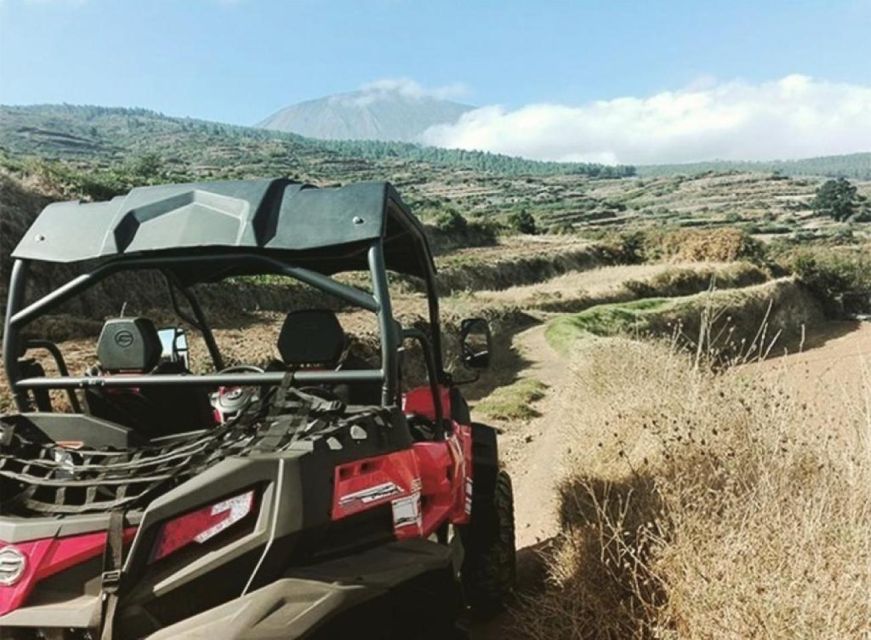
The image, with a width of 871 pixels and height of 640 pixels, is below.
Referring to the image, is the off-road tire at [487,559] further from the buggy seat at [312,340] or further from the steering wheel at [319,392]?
the buggy seat at [312,340]

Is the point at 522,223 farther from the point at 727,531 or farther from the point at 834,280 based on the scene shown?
Answer: the point at 727,531

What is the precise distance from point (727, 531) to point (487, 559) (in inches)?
60.4

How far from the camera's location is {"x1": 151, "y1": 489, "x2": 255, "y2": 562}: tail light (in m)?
2.21

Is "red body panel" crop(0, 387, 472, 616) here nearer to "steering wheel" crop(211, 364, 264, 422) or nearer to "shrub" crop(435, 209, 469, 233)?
"steering wheel" crop(211, 364, 264, 422)

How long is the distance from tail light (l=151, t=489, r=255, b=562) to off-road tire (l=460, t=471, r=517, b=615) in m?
2.68

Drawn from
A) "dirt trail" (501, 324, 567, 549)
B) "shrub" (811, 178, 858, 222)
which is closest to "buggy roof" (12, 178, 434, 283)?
"dirt trail" (501, 324, 567, 549)

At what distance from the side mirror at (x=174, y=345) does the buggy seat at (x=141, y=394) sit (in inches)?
20.9

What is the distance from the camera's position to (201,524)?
2236 mm

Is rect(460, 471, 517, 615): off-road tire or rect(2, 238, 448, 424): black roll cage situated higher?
rect(2, 238, 448, 424): black roll cage

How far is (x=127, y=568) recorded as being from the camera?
2.14 meters

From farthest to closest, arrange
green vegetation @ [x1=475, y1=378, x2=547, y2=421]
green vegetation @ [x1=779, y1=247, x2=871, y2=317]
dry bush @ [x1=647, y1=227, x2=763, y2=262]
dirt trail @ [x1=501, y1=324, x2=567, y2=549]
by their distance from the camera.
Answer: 1. dry bush @ [x1=647, y1=227, x2=763, y2=262]
2. green vegetation @ [x1=779, y1=247, x2=871, y2=317]
3. green vegetation @ [x1=475, y1=378, x2=547, y2=421]
4. dirt trail @ [x1=501, y1=324, x2=567, y2=549]

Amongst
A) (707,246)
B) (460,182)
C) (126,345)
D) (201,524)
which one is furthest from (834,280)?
(460,182)

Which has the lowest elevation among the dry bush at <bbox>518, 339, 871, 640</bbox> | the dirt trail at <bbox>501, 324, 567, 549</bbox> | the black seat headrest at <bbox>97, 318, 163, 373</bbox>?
the dirt trail at <bbox>501, 324, 567, 549</bbox>

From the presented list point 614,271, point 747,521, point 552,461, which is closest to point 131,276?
point 552,461
